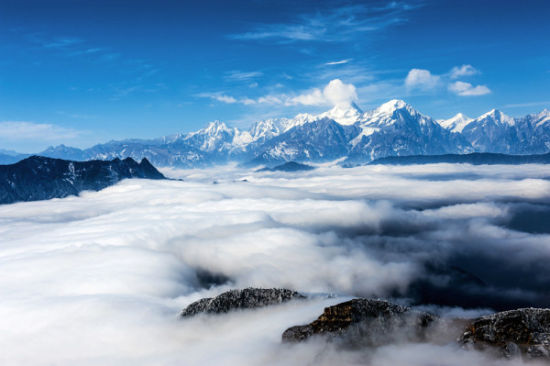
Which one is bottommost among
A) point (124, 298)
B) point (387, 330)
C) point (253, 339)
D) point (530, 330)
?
point (124, 298)

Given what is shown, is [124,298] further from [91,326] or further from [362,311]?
[362,311]

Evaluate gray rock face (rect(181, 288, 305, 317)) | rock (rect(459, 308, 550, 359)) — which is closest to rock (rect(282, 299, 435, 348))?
rock (rect(459, 308, 550, 359))

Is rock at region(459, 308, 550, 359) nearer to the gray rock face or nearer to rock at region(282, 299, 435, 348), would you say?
rock at region(282, 299, 435, 348)

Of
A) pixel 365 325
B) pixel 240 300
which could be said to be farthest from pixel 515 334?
pixel 240 300

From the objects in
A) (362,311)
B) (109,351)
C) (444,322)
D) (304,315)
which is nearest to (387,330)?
(362,311)

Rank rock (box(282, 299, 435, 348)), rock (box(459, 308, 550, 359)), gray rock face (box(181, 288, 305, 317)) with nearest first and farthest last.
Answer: rock (box(459, 308, 550, 359)) → rock (box(282, 299, 435, 348)) → gray rock face (box(181, 288, 305, 317))

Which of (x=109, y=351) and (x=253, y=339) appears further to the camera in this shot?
(x=109, y=351)

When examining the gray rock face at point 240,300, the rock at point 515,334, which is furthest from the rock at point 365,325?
the gray rock face at point 240,300

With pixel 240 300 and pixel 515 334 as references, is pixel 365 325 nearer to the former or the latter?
pixel 515 334
